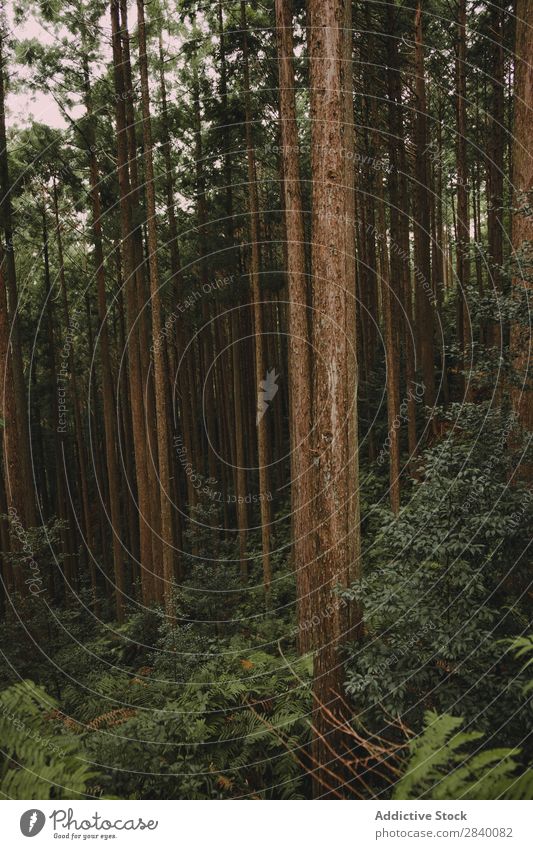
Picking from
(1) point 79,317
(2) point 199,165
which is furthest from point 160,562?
(1) point 79,317

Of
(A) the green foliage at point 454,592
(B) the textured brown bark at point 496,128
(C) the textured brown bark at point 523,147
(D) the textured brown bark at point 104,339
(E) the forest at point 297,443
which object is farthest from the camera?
(D) the textured brown bark at point 104,339

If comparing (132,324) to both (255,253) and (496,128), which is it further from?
(496,128)

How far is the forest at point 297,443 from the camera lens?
427 centimetres

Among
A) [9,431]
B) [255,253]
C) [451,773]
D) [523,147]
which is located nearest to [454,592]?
[451,773]

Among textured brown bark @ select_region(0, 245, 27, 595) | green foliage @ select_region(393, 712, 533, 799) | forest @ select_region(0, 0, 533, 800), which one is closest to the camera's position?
green foliage @ select_region(393, 712, 533, 799)

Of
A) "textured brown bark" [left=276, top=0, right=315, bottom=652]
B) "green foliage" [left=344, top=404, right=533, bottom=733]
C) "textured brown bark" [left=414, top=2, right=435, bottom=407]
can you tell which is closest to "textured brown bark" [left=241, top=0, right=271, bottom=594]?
"textured brown bark" [left=276, top=0, right=315, bottom=652]

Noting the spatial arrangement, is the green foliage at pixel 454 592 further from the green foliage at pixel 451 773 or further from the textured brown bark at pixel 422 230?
the textured brown bark at pixel 422 230

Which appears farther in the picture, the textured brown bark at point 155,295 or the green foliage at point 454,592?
the textured brown bark at point 155,295

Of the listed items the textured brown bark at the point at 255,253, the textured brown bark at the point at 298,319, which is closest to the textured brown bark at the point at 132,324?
Answer: the textured brown bark at the point at 255,253

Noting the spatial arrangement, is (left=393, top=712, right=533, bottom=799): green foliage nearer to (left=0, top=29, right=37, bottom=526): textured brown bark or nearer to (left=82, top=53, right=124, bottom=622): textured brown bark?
(left=0, top=29, right=37, bottom=526): textured brown bark

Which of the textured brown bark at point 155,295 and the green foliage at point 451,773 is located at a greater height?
the textured brown bark at point 155,295

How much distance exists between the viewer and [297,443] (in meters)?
8.05

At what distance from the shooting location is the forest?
4270 millimetres

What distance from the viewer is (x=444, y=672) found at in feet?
14.0
